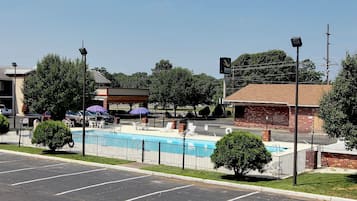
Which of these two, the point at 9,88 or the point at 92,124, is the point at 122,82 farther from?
the point at 92,124

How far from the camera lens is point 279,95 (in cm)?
4462

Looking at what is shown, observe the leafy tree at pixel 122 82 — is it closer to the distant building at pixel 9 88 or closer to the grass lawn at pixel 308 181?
the distant building at pixel 9 88

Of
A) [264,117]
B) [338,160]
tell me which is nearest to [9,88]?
[264,117]

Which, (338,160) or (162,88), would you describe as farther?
(162,88)

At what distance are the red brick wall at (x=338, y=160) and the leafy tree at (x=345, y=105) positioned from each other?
4.59 meters

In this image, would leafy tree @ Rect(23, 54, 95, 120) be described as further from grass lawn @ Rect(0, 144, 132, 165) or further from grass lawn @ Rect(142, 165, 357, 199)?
grass lawn @ Rect(142, 165, 357, 199)

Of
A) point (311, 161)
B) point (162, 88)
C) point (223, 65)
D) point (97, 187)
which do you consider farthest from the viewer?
point (162, 88)

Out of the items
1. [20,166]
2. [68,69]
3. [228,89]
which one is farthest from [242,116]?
[228,89]

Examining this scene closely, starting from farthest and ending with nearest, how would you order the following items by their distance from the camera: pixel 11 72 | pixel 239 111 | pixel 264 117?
1. pixel 11 72
2. pixel 239 111
3. pixel 264 117

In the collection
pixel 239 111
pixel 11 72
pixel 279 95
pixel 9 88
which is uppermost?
pixel 11 72

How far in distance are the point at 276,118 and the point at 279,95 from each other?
228 cm

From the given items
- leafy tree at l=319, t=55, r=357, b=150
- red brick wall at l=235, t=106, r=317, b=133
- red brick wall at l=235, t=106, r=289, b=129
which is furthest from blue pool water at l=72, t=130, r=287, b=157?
red brick wall at l=235, t=106, r=289, b=129

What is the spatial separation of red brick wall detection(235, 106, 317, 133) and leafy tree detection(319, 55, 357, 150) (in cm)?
2549

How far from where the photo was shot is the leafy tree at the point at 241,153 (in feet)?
54.7
